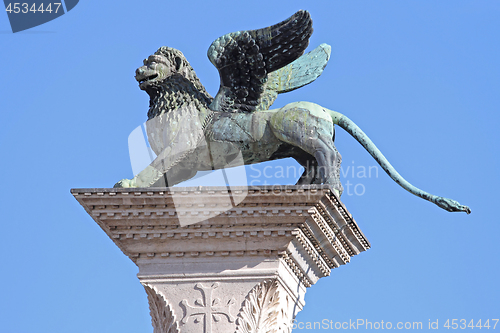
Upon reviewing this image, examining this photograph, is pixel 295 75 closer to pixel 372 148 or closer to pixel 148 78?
pixel 372 148

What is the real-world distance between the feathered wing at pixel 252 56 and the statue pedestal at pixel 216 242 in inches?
64.2

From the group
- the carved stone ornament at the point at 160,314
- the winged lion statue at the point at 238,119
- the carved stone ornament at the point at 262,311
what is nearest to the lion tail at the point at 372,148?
the winged lion statue at the point at 238,119

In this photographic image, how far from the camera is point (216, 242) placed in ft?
40.7

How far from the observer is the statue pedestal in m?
12.1

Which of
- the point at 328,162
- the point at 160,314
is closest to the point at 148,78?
the point at 328,162

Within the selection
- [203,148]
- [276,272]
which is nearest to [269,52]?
[203,148]

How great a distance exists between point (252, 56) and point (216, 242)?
95.1 inches

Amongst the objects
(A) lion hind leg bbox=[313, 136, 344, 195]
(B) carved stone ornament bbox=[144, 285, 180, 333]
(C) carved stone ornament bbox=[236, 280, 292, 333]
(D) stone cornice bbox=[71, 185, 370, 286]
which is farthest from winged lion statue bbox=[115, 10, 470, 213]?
(C) carved stone ornament bbox=[236, 280, 292, 333]

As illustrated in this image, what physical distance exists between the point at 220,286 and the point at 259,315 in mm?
584

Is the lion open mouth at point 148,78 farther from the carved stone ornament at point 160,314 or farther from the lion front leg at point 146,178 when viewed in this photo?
the carved stone ornament at point 160,314

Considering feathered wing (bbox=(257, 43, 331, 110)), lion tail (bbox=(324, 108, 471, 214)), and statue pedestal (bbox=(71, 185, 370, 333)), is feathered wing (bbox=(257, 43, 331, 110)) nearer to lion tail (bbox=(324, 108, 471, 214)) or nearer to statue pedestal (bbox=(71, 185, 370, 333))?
lion tail (bbox=(324, 108, 471, 214))

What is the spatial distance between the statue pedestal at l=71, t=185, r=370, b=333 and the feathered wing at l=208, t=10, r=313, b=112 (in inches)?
64.2

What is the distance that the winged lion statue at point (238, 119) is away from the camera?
41.8ft

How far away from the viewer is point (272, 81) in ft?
45.2
